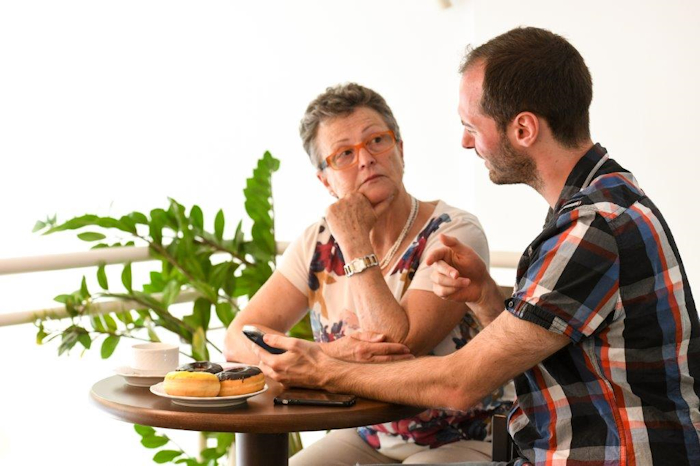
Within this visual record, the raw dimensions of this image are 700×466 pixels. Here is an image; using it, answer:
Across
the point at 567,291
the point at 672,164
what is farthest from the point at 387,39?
the point at 567,291

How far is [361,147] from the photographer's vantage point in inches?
88.1

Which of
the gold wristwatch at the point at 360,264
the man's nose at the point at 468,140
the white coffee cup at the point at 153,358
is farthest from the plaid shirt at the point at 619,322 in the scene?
the white coffee cup at the point at 153,358

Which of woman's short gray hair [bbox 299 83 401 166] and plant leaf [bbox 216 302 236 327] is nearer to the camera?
woman's short gray hair [bbox 299 83 401 166]

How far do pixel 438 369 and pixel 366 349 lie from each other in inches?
14.5

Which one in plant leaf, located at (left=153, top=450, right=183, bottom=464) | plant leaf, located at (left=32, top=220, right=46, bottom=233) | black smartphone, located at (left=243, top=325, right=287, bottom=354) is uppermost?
plant leaf, located at (left=32, top=220, right=46, bottom=233)

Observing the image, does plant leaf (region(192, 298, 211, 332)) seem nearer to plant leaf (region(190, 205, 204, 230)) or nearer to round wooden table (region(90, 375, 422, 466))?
plant leaf (region(190, 205, 204, 230))

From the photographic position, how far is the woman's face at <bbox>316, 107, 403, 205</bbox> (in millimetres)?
2234

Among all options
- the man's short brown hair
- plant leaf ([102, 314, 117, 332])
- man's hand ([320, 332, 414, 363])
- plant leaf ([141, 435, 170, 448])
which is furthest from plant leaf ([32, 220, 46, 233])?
the man's short brown hair

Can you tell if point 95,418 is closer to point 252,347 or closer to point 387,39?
point 252,347

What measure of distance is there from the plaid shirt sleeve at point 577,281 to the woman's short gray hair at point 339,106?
99 centimetres

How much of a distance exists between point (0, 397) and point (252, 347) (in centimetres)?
144

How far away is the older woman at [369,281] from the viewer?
6.52 feet

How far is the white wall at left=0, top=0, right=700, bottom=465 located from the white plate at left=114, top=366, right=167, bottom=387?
159 cm

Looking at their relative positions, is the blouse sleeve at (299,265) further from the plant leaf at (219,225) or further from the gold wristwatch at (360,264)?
the plant leaf at (219,225)
